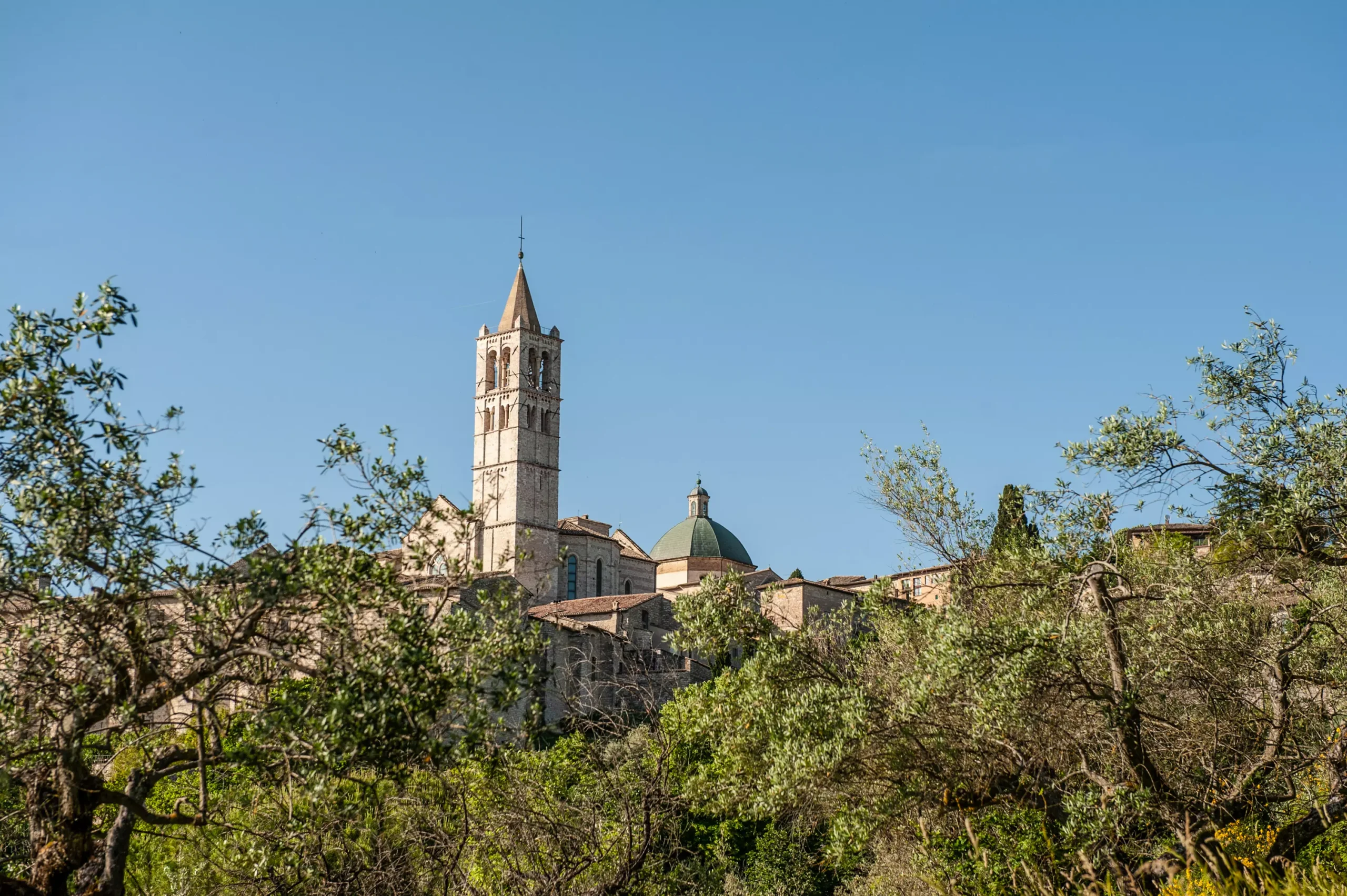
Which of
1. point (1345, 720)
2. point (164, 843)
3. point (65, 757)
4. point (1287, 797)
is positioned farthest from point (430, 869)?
point (164, 843)

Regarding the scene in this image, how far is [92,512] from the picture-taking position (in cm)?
800

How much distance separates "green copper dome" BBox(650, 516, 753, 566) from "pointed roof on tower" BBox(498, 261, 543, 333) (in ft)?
58.6

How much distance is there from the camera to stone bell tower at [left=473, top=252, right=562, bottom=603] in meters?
75.2

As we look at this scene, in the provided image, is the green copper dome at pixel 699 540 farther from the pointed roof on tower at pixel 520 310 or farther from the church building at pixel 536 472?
the pointed roof on tower at pixel 520 310

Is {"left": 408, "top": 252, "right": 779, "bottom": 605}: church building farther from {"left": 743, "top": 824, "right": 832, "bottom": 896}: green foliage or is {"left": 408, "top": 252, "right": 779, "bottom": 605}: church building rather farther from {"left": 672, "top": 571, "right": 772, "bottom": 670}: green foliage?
{"left": 672, "top": 571, "right": 772, "bottom": 670}: green foliage

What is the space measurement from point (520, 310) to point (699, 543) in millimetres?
20161

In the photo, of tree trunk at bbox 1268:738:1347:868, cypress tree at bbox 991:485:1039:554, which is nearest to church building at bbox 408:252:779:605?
cypress tree at bbox 991:485:1039:554

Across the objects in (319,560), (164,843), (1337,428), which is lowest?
(164,843)

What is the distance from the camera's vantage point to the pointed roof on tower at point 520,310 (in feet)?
269

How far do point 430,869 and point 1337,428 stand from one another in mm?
9688

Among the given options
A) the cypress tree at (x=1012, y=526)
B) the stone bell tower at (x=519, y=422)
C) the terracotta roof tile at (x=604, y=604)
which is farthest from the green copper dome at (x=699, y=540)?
the cypress tree at (x=1012, y=526)

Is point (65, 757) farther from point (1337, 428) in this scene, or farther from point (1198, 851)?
point (1337, 428)

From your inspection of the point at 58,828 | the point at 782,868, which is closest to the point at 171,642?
the point at 58,828

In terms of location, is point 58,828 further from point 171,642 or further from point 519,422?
point 519,422
